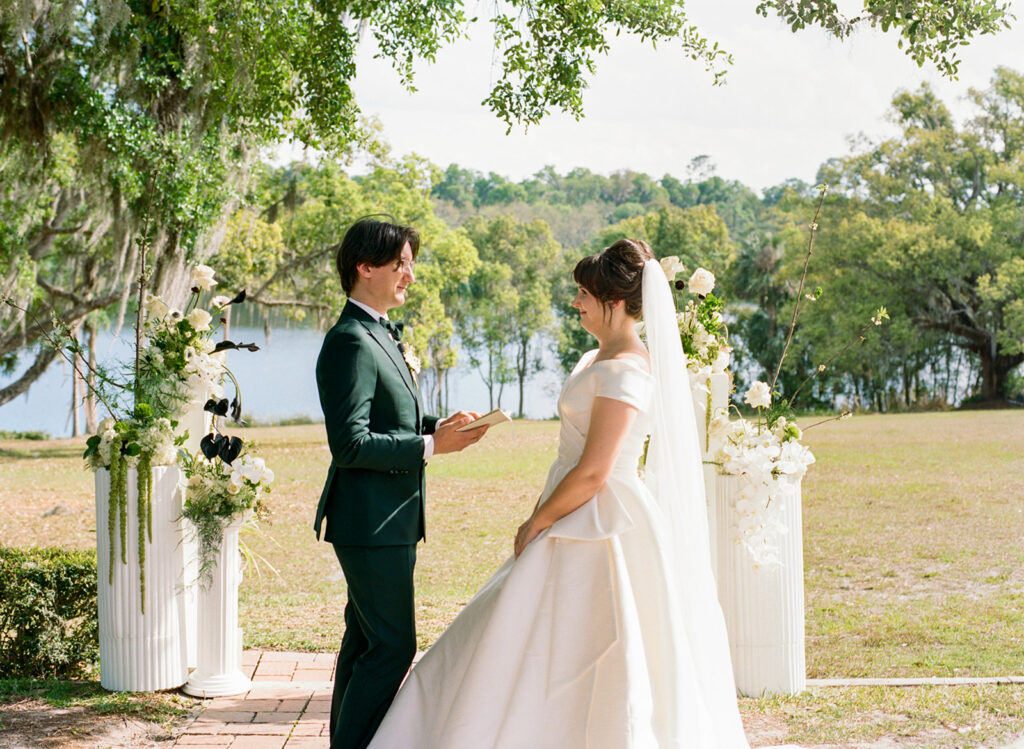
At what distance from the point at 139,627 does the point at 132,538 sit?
40cm

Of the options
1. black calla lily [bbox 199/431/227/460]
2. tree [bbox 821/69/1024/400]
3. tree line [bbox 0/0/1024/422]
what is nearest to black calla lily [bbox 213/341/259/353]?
black calla lily [bbox 199/431/227/460]

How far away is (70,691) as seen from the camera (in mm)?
4680

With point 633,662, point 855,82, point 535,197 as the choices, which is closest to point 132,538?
point 633,662

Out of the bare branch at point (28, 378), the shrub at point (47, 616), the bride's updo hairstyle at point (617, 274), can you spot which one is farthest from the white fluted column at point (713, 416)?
the bare branch at point (28, 378)

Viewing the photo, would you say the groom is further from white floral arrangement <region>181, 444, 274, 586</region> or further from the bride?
white floral arrangement <region>181, 444, 274, 586</region>

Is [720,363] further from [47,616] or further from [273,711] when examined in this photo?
[47,616]

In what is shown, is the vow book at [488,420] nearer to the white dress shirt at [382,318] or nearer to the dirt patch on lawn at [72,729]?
the white dress shirt at [382,318]

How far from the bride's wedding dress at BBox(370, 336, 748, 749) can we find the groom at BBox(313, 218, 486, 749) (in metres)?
0.14

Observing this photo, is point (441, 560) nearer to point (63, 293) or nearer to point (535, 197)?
point (63, 293)

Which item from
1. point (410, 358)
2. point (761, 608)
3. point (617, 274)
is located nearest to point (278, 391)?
point (761, 608)

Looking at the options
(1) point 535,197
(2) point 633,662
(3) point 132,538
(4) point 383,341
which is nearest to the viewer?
(2) point 633,662

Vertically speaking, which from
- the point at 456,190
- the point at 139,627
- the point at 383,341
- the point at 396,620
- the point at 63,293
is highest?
the point at 456,190

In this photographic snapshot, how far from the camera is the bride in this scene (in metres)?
3.18

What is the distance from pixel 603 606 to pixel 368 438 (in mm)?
896
